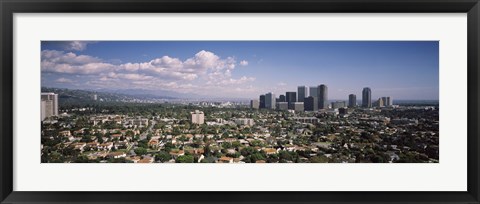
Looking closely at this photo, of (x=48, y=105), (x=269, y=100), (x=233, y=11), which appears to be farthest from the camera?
(x=269, y=100)

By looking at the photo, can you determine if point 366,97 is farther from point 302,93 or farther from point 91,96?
point 91,96

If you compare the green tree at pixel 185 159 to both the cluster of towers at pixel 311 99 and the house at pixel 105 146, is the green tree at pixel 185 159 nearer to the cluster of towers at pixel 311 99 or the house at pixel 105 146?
the house at pixel 105 146

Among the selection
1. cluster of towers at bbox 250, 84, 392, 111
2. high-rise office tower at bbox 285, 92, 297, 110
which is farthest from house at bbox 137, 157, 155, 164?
high-rise office tower at bbox 285, 92, 297, 110

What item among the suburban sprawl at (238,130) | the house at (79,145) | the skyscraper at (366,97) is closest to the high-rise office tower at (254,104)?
the suburban sprawl at (238,130)

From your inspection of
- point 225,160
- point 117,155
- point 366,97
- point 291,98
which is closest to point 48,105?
point 117,155

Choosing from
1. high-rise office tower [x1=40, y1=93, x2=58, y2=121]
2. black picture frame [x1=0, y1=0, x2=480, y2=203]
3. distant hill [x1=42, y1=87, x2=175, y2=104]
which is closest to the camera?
black picture frame [x1=0, y1=0, x2=480, y2=203]

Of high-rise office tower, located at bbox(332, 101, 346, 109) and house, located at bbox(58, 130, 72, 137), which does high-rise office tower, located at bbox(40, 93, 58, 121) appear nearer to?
house, located at bbox(58, 130, 72, 137)

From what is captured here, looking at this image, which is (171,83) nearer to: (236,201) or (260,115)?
(260,115)
